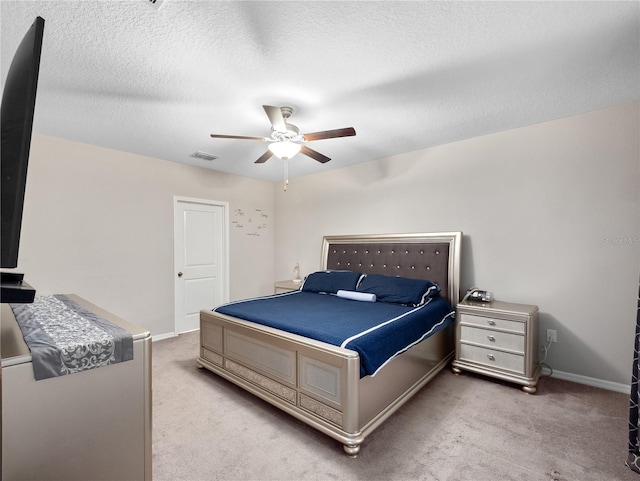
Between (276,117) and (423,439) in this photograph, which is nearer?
(423,439)

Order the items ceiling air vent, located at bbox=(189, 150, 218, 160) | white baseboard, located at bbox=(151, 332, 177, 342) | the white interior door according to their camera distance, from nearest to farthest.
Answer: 1. ceiling air vent, located at bbox=(189, 150, 218, 160)
2. white baseboard, located at bbox=(151, 332, 177, 342)
3. the white interior door

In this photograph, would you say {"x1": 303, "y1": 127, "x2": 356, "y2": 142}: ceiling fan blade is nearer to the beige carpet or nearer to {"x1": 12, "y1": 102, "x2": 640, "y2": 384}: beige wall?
{"x1": 12, "y1": 102, "x2": 640, "y2": 384}: beige wall

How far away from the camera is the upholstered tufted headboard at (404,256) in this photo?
3482mm

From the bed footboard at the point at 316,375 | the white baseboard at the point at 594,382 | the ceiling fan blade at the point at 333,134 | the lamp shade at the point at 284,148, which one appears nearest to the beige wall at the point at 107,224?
the bed footboard at the point at 316,375

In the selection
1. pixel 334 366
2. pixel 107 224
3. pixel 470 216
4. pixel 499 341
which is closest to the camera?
pixel 334 366

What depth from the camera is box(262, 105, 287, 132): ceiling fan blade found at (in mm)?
2232

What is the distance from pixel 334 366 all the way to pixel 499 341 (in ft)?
5.87

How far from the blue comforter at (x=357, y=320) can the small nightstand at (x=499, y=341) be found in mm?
254

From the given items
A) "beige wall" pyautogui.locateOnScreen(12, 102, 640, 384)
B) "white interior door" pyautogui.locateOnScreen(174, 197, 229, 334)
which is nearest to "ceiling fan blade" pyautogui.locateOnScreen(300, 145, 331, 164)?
"beige wall" pyautogui.locateOnScreen(12, 102, 640, 384)

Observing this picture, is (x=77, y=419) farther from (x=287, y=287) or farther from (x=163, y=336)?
(x=287, y=287)

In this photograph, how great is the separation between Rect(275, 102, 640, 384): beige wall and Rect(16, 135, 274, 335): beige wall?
3148mm

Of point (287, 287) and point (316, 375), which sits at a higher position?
point (287, 287)

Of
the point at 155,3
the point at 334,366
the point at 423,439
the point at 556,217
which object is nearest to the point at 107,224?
the point at 155,3

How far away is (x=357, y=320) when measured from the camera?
2566 mm
